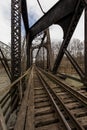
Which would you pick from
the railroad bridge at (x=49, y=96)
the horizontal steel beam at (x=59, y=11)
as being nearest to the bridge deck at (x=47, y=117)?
the railroad bridge at (x=49, y=96)

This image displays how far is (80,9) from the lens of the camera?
23.0 feet

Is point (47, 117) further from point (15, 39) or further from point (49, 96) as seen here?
point (15, 39)

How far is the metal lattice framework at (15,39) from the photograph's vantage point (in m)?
8.38

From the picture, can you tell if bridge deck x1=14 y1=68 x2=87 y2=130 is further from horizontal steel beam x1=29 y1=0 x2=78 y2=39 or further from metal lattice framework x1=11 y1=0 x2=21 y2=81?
horizontal steel beam x1=29 y1=0 x2=78 y2=39

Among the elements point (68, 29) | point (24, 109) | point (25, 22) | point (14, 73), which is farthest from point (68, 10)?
point (25, 22)

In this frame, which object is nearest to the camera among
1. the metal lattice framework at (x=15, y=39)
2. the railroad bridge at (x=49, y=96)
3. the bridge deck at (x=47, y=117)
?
the bridge deck at (x=47, y=117)

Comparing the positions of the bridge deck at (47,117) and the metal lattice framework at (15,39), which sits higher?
the metal lattice framework at (15,39)

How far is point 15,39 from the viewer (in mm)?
8438

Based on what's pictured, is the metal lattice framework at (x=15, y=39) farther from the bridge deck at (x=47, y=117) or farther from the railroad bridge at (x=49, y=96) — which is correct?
the bridge deck at (x=47, y=117)

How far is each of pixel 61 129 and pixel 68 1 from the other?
607 centimetres

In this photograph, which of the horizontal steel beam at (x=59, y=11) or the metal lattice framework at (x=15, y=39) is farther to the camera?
the metal lattice framework at (x=15, y=39)

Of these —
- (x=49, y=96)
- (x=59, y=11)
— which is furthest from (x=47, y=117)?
(x=59, y=11)

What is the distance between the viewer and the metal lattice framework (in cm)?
838

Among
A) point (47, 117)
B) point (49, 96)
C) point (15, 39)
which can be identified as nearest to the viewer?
point (47, 117)
